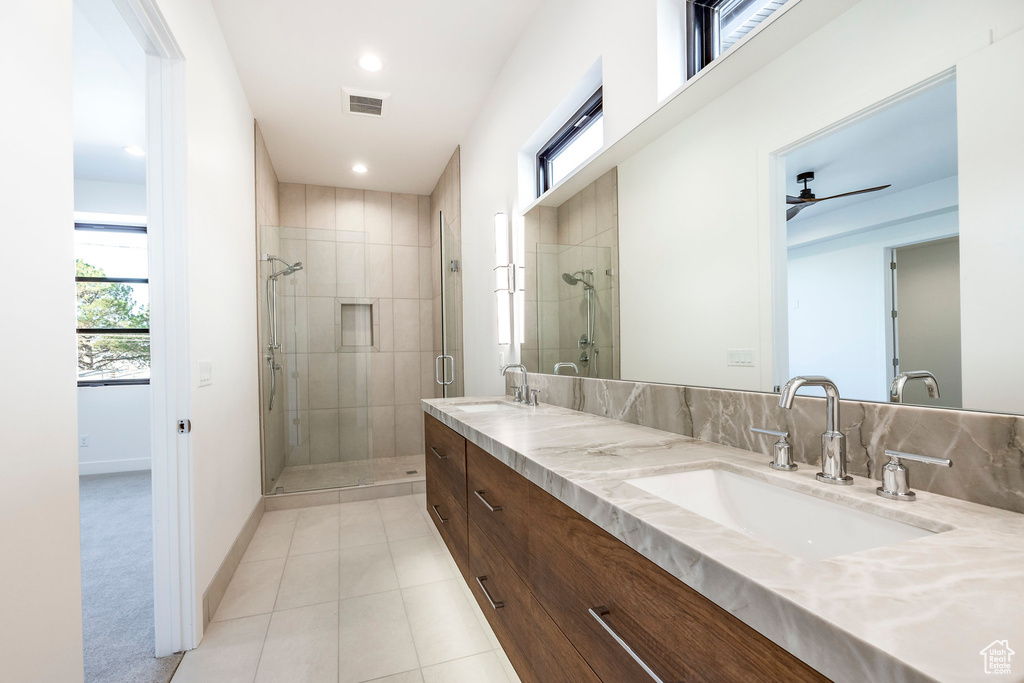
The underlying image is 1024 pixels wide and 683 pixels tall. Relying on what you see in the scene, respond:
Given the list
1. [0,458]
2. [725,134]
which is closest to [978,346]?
[725,134]

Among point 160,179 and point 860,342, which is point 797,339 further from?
point 160,179

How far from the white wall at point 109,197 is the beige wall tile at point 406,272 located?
2374 millimetres

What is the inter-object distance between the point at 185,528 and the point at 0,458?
1.16 m

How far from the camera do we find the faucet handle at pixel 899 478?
0.76m

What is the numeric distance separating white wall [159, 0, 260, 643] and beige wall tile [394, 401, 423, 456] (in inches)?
60.5

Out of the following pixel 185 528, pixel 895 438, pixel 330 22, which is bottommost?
pixel 185 528

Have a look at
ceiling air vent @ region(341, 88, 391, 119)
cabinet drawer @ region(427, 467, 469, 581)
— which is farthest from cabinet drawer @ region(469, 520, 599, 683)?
ceiling air vent @ region(341, 88, 391, 119)

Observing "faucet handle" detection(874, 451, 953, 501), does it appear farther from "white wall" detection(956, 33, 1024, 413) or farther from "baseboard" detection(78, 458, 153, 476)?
"baseboard" detection(78, 458, 153, 476)

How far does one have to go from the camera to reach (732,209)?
125cm

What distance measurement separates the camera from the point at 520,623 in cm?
121

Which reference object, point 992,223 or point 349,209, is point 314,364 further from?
point 992,223

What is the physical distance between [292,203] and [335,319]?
5.82 ft

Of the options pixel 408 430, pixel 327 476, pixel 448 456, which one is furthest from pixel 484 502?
pixel 408 430

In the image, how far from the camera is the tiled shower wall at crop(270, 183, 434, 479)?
346 centimetres
